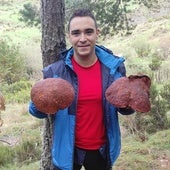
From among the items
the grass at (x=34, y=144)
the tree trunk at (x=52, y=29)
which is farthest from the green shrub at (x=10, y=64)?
the tree trunk at (x=52, y=29)

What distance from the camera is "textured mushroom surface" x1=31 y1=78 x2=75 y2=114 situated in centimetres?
269

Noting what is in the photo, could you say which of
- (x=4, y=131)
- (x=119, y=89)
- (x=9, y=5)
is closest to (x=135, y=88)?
(x=119, y=89)

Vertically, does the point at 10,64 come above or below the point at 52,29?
below

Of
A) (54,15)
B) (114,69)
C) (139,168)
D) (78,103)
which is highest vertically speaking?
(54,15)

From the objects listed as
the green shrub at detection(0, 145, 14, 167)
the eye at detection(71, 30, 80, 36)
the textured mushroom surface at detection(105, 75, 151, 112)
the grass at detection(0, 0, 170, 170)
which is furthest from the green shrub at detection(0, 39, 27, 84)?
the textured mushroom surface at detection(105, 75, 151, 112)

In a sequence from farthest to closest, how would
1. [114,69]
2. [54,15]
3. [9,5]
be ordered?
1. [9,5]
2. [54,15]
3. [114,69]

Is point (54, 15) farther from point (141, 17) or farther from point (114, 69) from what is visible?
point (141, 17)

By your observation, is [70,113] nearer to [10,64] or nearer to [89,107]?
[89,107]

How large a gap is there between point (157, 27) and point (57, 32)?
82.4 feet

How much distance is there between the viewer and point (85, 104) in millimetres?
2824

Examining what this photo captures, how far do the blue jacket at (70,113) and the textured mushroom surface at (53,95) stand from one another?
0.12 metres

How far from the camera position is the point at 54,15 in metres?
3.76

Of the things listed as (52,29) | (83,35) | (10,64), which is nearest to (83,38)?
(83,35)

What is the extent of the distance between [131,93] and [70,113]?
461 mm
